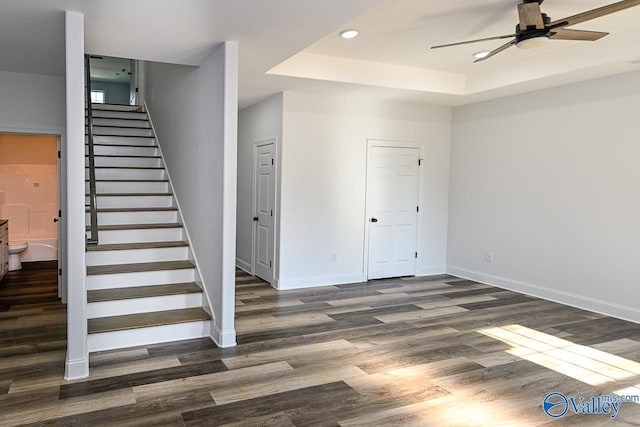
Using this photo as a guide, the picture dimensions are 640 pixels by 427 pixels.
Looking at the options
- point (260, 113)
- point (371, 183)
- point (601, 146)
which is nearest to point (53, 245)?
point (260, 113)

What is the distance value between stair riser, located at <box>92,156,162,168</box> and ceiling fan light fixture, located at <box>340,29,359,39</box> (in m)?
3.30

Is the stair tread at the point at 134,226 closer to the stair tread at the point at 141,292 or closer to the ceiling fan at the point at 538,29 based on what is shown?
the stair tread at the point at 141,292

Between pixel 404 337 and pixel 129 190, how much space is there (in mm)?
3848

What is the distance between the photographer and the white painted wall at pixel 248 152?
6.12 metres

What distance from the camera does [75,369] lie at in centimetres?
320

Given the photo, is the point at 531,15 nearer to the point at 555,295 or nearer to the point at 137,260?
the point at 555,295

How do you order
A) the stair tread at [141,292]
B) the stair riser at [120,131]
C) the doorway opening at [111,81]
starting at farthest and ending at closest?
the doorway opening at [111,81] < the stair riser at [120,131] < the stair tread at [141,292]

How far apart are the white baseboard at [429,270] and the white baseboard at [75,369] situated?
485cm

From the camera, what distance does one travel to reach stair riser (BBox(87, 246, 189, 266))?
4504mm

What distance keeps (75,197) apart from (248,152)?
3882 mm

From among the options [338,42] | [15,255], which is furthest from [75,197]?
[15,255]

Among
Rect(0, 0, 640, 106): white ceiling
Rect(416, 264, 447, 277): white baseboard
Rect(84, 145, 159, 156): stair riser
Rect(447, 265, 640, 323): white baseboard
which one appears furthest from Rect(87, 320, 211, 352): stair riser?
Rect(447, 265, 640, 323): white baseboard

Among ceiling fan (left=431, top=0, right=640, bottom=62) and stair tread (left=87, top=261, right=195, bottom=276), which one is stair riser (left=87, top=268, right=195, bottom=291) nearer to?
stair tread (left=87, top=261, right=195, bottom=276)

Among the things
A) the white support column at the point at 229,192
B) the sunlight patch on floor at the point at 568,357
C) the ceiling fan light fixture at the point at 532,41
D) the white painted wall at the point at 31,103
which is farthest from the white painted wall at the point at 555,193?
the white painted wall at the point at 31,103
